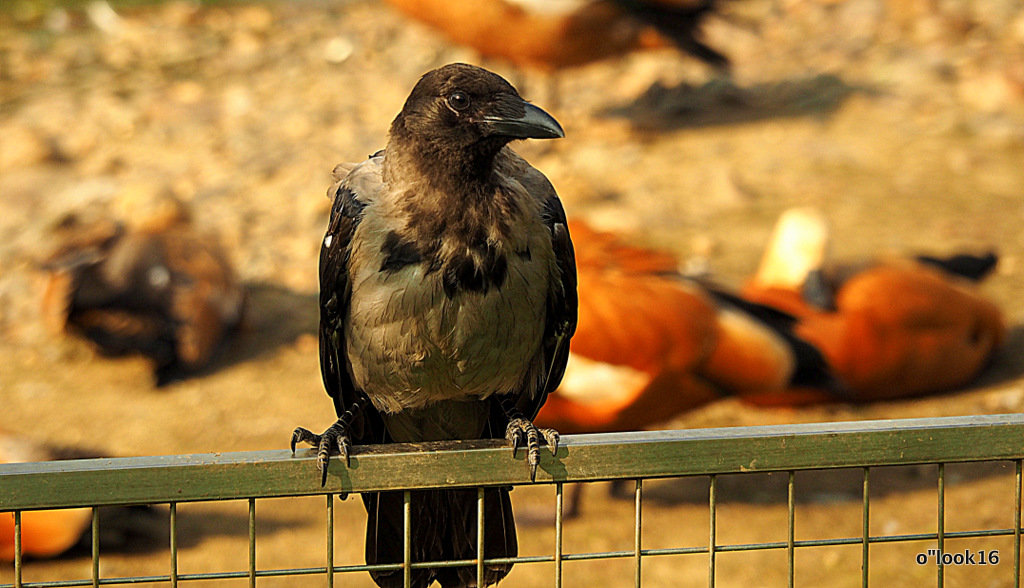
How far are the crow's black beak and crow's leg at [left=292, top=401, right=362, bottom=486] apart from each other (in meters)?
0.69

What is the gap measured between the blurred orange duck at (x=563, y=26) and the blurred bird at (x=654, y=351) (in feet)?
10.5

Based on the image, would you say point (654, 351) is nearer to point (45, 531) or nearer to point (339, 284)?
point (339, 284)

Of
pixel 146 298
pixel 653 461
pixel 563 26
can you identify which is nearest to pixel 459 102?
pixel 653 461

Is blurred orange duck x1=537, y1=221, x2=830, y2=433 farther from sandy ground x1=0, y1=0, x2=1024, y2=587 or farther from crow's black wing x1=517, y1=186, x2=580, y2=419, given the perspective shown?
crow's black wing x1=517, y1=186, x2=580, y2=419

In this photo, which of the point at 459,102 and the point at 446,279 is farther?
the point at 459,102

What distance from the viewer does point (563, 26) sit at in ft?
23.9

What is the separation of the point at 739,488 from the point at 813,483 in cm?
26

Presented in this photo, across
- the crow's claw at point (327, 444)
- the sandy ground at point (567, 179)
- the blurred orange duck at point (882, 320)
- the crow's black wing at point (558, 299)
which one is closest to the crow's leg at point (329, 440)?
the crow's claw at point (327, 444)

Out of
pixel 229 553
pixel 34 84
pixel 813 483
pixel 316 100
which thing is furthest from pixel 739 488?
pixel 34 84

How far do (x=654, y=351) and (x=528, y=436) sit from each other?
197 centimetres

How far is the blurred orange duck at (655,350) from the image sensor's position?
157 inches

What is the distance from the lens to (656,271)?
14.5 ft

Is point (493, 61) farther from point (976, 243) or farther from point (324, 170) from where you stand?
point (976, 243)

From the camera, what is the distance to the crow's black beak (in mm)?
2475
